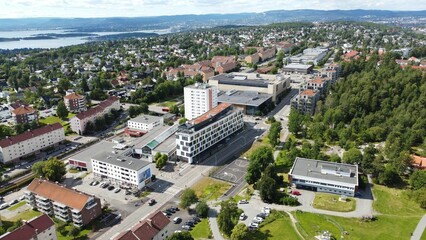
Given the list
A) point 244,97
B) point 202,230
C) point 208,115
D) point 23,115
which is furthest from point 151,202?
point 23,115

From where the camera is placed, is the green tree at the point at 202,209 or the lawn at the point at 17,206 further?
the lawn at the point at 17,206

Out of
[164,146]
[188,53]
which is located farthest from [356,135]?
[188,53]

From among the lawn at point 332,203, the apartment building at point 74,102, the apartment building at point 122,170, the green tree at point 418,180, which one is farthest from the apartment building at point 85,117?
the green tree at point 418,180

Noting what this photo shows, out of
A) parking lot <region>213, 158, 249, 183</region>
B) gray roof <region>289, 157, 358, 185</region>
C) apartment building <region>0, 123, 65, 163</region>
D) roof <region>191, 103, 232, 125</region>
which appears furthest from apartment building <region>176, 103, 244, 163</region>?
apartment building <region>0, 123, 65, 163</region>

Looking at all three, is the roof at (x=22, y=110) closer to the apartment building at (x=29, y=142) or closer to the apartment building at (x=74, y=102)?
the apartment building at (x=74, y=102)

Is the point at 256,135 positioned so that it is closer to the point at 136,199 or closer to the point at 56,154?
the point at 136,199

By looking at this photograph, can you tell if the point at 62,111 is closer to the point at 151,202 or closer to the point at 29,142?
the point at 29,142
